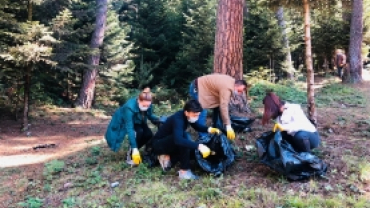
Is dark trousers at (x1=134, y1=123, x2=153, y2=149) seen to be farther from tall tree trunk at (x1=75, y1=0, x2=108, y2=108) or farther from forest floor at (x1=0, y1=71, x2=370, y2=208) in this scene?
tall tree trunk at (x1=75, y1=0, x2=108, y2=108)

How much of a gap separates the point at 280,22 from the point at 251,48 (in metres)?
2.01

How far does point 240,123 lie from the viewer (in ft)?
17.6

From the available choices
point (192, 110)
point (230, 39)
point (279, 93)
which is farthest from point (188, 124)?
point (279, 93)

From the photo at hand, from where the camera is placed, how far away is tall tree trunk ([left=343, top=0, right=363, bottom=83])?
12219mm

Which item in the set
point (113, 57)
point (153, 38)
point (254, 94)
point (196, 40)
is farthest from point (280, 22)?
point (113, 57)

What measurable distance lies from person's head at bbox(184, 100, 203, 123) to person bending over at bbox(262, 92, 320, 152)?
42.2 inches

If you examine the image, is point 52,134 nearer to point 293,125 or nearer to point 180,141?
point 180,141

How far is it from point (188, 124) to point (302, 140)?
1497 millimetres

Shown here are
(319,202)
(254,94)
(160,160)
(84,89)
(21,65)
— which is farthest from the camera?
(84,89)

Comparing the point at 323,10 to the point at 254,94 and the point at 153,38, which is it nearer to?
the point at 254,94

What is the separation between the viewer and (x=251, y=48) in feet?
38.7

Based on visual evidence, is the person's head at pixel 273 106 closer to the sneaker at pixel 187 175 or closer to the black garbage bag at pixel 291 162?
the black garbage bag at pixel 291 162

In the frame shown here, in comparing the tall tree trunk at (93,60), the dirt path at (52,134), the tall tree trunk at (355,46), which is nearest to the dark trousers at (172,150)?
the dirt path at (52,134)

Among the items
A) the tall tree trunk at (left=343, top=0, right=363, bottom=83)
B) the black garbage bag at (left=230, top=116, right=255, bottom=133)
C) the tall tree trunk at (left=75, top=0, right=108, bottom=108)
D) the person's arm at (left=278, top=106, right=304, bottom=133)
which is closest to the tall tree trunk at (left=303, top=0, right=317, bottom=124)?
the black garbage bag at (left=230, top=116, right=255, bottom=133)
